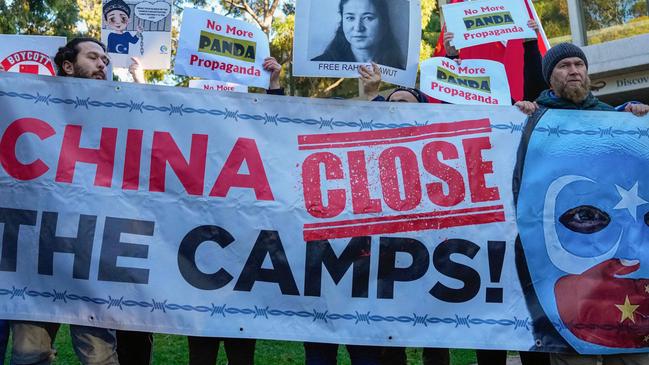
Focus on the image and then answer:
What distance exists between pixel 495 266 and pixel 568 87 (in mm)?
1098

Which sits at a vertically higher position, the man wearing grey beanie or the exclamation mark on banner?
the man wearing grey beanie

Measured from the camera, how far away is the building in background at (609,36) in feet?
44.8

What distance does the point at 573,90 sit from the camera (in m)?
3.98

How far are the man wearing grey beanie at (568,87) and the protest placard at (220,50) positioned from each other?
162 cm

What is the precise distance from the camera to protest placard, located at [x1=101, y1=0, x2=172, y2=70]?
5250 millimetres

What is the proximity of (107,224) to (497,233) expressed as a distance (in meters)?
2.05

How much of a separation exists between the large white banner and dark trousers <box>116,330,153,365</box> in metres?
0.57

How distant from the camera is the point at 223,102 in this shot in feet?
12.7

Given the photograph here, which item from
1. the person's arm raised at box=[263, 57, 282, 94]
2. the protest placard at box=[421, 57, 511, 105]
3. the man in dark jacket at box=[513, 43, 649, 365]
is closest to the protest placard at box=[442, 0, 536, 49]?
the protest placard at box=[421, 57, 511, 105]

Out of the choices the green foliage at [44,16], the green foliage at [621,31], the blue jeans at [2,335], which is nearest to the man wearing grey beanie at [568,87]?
the blue jeans at [2,335]

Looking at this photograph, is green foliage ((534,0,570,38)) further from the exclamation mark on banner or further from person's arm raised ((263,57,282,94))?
the exclamation mark on banner

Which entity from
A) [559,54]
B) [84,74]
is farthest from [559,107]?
[84,74]

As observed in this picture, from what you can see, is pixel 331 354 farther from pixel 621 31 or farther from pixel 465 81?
pixel 621 31

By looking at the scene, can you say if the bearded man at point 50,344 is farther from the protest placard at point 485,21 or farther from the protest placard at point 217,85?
the protest placard at point 485,21
